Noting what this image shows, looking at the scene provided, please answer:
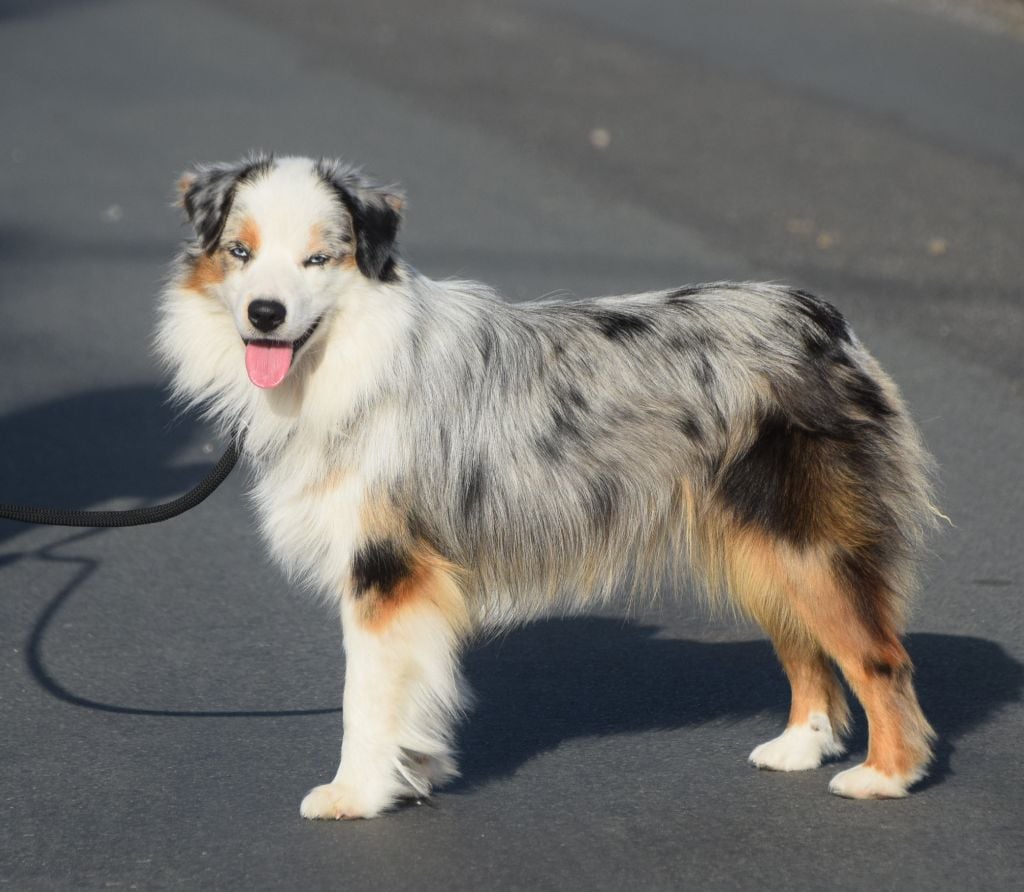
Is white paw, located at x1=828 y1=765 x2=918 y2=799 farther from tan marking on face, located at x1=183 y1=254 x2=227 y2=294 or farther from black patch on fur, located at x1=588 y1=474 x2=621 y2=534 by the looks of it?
tan marking on face, located at x1=183 y1=254 x2=227 y2=294

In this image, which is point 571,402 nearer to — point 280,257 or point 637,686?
point 280,257

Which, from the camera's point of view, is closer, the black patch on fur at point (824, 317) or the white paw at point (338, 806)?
the white paw at point (338, 806)

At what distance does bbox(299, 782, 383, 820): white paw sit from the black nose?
138 centimetres

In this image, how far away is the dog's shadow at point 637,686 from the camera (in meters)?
5.25

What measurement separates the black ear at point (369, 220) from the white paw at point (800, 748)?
1920 millimetres

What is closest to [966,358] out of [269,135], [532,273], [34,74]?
[532,273]

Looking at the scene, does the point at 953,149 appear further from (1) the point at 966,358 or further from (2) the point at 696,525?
(2) the point at 696,525

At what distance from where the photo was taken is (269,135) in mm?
13109

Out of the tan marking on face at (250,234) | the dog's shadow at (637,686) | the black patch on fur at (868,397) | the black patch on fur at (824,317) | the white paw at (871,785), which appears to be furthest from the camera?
the dog's shadow at (637,686)

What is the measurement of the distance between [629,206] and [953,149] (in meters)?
3.04

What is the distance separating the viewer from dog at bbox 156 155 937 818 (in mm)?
4621

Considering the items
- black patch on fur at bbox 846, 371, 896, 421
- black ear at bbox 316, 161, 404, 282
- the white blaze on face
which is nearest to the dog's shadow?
black patch on fur at bbox 846, 371, 896, 421

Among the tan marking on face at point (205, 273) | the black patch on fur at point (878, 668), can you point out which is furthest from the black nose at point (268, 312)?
the black patch on fur at point (878, 668)

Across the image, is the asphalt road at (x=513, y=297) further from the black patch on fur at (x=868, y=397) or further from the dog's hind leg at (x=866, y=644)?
the black patch on fur at (x=868, y=397)
